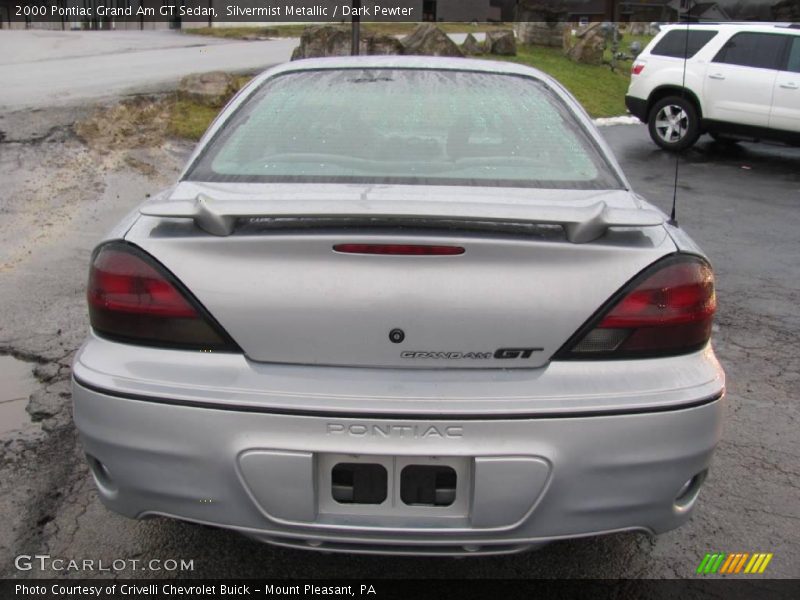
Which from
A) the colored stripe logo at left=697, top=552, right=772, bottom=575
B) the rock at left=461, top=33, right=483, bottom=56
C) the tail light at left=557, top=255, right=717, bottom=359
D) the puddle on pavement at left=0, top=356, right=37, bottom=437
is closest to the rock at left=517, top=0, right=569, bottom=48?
the rock at left=461, top=33, right=483, bottom=56

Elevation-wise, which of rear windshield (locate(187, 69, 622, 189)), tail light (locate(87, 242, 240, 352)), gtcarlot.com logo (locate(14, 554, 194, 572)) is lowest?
gtcarlot.com logo (locate(14, 554, 194, 572))

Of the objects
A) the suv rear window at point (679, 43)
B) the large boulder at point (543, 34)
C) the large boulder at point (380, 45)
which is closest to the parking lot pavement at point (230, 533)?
the suv rear window at point (679, 43)

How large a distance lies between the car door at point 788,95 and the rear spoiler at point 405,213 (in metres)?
9.72

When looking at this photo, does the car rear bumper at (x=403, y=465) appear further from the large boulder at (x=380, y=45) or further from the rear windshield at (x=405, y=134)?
the large boulder at (x=380, y=45)

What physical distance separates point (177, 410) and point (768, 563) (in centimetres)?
199

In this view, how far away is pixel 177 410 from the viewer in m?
2.05

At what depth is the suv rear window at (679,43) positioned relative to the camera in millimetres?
11484

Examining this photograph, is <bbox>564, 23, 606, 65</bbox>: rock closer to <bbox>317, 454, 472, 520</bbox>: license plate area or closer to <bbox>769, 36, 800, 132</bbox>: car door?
<bbox>769, 36, 800, 132</bbox>: car door

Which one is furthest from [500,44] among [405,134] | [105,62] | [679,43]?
[405,134]

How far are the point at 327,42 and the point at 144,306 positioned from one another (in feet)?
39.7

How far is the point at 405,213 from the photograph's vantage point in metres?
2.02

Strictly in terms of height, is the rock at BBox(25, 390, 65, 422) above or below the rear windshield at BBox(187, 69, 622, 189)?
below

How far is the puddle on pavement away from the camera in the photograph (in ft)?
11.6

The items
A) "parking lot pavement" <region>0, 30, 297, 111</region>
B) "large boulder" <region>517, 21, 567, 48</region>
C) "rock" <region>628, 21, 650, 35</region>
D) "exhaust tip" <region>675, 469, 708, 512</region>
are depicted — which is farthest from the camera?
"rock" <region>628, 21, 650, 35</region>
